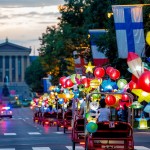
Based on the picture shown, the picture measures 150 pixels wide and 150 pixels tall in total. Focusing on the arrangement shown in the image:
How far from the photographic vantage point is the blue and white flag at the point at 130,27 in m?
35.2

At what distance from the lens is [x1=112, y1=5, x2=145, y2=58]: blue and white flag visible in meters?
35.2

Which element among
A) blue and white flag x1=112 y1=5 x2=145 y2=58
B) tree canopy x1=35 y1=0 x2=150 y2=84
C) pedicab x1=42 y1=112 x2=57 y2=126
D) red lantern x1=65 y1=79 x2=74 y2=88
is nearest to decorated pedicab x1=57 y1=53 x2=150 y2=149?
blue and white flag x1=112 y1=5 x2=145 y2=58

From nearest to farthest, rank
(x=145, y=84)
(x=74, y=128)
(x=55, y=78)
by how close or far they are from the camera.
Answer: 1. (x=145, y=84)
2. (x=74, y=128)
3. (x=55, y=78)

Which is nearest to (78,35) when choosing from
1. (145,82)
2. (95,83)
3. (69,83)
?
(69,83)

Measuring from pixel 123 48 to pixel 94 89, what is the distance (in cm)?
245

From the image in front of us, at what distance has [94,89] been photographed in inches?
1487

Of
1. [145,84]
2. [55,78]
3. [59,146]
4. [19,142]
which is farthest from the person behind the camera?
[55,78]

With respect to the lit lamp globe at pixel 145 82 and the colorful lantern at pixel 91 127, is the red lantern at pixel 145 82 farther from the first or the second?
the colorful lantern at pixel 91 127

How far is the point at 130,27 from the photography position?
35.6 meters

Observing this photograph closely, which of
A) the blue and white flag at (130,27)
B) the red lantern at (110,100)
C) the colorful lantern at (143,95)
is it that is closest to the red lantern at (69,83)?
the blue and white flag at (130,27)

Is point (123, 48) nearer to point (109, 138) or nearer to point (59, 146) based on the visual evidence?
point (59, 146)

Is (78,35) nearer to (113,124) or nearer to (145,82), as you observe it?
(113,124)

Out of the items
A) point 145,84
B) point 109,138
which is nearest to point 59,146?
point 109,138

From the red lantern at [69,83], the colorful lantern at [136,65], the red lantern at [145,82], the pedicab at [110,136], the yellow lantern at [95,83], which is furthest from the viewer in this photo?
the red lantern at [69,83]
